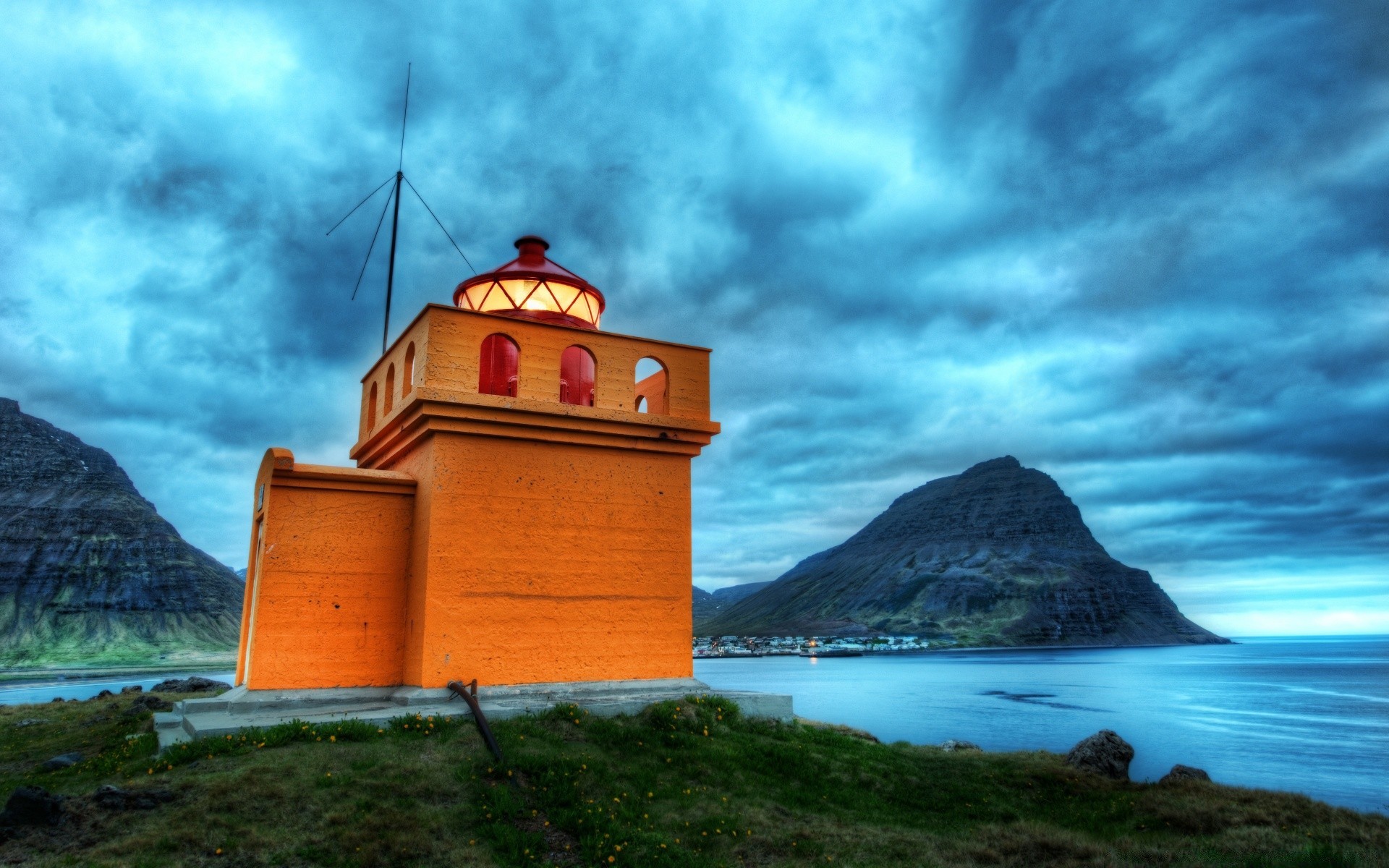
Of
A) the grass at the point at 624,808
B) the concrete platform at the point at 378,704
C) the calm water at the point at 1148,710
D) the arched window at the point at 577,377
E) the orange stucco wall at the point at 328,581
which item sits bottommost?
the calm water at the point at 1148,710

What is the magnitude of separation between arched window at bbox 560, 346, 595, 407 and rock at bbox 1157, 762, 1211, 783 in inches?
375

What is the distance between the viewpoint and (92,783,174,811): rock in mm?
6617

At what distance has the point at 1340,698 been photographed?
71.9 m

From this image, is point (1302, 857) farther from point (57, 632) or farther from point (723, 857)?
point (57, 632)

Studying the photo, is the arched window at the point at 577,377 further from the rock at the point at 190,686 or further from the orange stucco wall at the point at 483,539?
the rock at the point at 190,686

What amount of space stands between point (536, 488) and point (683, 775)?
406 centimetres

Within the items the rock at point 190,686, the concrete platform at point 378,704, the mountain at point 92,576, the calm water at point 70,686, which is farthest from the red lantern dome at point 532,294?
the mountain at point 92,576

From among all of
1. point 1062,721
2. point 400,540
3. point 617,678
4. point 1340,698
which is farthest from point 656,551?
point 1340,698

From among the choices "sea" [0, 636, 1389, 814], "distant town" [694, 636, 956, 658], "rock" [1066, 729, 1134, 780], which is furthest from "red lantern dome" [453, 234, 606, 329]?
"distant town" [694, 636, 956, 658]

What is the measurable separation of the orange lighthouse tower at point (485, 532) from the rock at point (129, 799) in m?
3.25

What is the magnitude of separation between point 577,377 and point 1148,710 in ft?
206

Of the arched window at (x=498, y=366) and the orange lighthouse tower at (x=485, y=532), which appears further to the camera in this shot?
the arched window at (x=498, y=366)

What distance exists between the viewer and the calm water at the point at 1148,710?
3609 centimetres

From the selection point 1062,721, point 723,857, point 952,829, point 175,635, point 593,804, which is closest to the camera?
point 723,857
